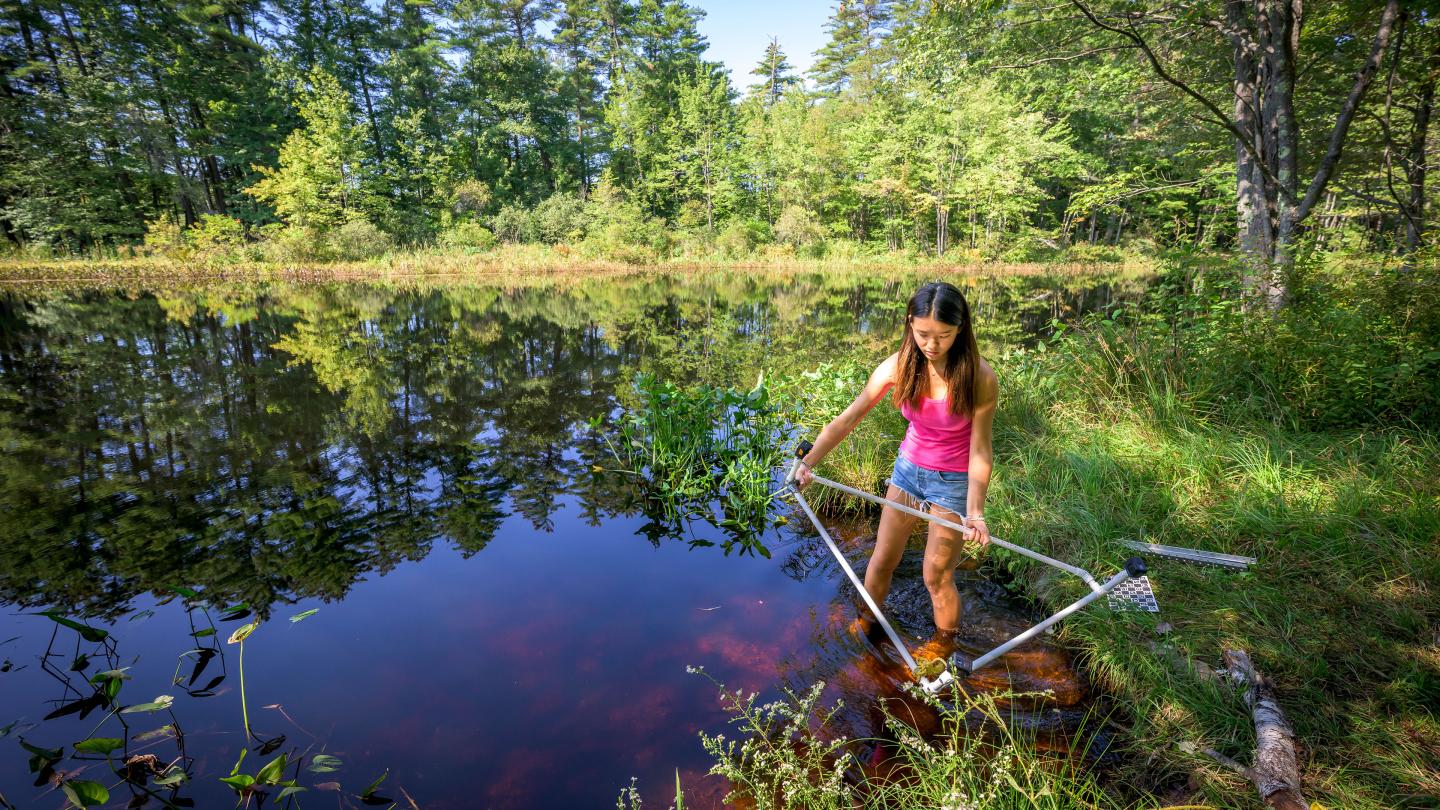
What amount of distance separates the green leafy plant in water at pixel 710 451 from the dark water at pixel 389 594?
0.99 feet

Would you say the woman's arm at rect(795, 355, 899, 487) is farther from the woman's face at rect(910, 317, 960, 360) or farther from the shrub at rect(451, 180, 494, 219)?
the shrub at rect(451, 180, 494, 219)

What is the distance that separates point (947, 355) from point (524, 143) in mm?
46374

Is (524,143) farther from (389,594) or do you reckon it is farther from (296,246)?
(389,594)

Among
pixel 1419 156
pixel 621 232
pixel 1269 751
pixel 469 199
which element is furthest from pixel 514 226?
pixel 1269 751

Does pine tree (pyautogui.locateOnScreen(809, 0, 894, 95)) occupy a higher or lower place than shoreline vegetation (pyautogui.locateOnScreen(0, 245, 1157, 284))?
higher

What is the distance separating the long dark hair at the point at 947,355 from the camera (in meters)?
2.47

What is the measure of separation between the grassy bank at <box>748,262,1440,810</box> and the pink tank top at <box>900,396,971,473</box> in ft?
4.20

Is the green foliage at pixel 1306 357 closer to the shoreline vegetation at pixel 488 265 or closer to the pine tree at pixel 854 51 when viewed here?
the shoreline vegetation at pixel 488 265

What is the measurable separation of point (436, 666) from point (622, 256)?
1212 inches

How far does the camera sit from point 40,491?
554cm

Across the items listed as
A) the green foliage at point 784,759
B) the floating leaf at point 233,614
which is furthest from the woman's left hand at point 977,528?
the floating leaf at point 233,614

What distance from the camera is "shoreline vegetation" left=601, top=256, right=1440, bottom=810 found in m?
2.32

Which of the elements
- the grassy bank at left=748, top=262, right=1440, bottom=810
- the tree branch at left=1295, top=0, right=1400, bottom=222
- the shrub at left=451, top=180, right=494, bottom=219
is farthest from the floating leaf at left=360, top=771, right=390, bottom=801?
the shrub at left=451, top=180, right=494, bottom=219

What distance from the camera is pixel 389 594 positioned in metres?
4.23
